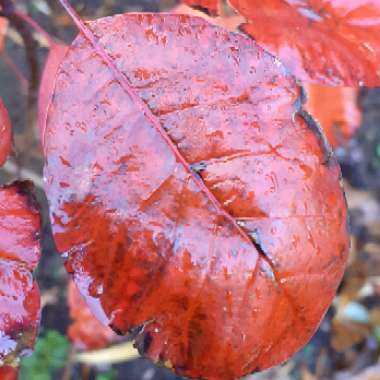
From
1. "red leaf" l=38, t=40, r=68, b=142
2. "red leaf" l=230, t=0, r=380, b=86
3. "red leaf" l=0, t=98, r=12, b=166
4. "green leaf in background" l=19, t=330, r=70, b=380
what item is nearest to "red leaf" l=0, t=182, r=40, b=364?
"red leaf" l=0, t=98, r=12, b=166

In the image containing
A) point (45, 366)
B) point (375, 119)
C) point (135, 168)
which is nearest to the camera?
point (135, 168)

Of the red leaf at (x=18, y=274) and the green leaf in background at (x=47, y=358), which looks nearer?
the red leaf at (x=18, y=274)

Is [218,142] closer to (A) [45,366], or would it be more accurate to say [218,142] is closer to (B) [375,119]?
(A) [45,366]

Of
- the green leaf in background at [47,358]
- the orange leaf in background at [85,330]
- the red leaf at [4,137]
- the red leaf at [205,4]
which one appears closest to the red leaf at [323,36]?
the red leaf at [205,4]

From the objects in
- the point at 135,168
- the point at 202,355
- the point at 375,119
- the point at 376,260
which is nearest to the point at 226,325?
the point at 202,355

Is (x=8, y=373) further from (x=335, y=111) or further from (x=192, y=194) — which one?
(x=335, y=111)

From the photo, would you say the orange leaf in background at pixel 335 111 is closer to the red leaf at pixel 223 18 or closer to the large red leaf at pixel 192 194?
the red leaf at pixel 223 18

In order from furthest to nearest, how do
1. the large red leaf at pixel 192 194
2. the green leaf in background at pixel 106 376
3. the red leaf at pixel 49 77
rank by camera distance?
1. the green leaf in background at pixel 106 376
2. the red leaf at pixel 49 77
3. the large red leaf at pixel 192 194
